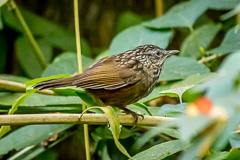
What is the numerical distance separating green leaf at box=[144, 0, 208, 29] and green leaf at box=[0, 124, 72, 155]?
1479 mm

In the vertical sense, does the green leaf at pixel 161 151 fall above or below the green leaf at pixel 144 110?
below

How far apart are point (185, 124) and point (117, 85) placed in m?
2.31

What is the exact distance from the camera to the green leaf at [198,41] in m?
3.93

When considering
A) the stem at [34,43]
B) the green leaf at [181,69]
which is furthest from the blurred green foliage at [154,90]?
the stem at [34,43]

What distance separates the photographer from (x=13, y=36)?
5.00m

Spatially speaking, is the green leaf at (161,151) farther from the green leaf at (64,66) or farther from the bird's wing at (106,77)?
the green leaf at (64,66)

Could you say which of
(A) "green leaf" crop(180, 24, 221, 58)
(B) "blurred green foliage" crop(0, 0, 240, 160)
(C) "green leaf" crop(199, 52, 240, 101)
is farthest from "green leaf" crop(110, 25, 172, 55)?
(C) "green leaf" crop(199, 52, 240, 101)

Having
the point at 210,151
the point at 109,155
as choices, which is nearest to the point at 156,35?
the point at 109,155

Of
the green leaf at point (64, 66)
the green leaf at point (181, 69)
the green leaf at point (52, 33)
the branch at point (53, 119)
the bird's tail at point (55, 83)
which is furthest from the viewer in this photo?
the green leaf at point (52, 33)

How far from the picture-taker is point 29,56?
175 inches

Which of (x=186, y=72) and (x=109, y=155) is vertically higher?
(x=186, y=72)

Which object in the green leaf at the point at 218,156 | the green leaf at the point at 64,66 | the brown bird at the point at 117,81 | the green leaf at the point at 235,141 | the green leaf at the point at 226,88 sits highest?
the green leaf at the point at 64,66

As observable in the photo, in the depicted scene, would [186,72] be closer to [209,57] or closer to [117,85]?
[209,57]

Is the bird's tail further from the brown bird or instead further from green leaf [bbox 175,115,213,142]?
green leaf [bbox 175,115,213,142]
